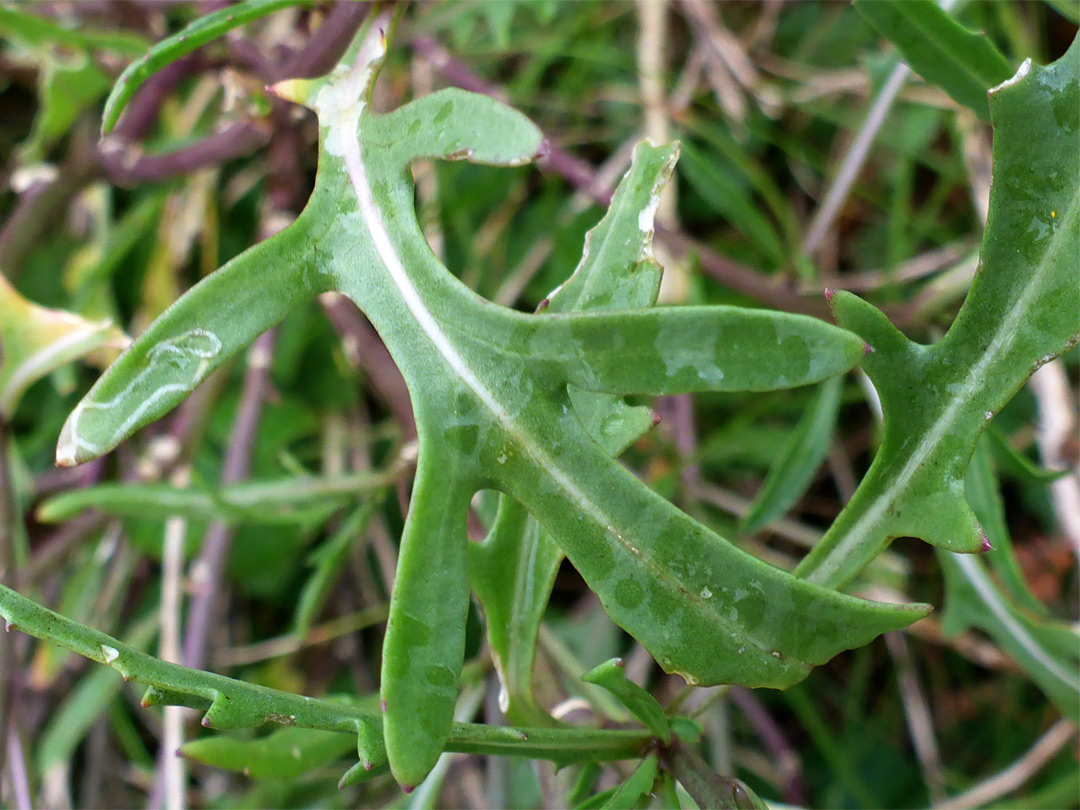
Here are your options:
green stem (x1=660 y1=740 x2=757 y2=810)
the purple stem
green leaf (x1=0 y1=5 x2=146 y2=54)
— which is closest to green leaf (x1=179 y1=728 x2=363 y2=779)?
green stem (x1=660 y1=740 x2=757 y2=810)

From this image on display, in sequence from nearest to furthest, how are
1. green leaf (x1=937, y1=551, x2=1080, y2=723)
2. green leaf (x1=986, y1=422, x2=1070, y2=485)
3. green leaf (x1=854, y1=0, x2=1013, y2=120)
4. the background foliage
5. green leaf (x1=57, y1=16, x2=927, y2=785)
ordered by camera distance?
green leaf (x1=57, y1=16, x2=927, y2=785) < green leaf (x1=854, y1=0, x2=1013, y2=120) < green leaf (x1=986, y1=422, x2=1070, y2=485) < green leaf (x1=937, y1=551, x2=1080, y2=723) < the background foliage

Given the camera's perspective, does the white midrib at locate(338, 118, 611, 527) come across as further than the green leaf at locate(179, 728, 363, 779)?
No

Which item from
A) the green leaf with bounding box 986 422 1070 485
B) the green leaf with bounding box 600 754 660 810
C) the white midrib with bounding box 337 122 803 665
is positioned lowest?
the green leaf with bounding box 600 754 660 810

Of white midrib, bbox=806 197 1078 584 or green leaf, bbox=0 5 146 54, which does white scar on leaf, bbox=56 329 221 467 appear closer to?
white midrib, bbox=806 197 1078 584

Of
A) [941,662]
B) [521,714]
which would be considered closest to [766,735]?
[941,662]

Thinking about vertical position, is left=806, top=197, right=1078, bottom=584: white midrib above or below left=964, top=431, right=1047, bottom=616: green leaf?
above

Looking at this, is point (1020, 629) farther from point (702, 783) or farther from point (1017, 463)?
point (702, 783)

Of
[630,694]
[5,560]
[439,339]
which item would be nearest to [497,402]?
[439,339]
